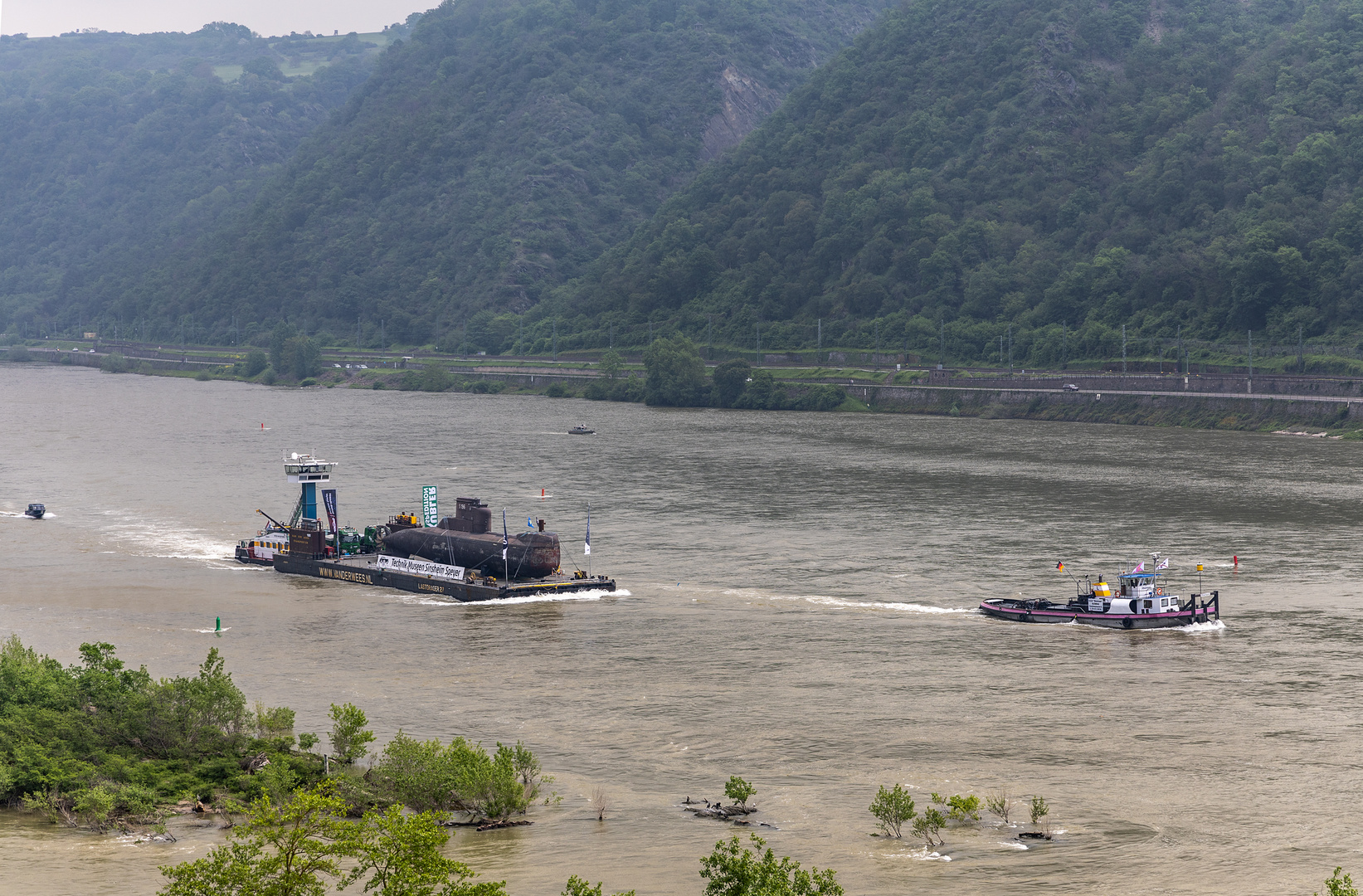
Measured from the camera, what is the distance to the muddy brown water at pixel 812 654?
34.9 meters

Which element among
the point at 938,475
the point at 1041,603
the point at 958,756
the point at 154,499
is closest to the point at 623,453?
the point at 938,475

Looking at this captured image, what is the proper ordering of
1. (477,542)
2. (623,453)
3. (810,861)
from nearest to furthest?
(810,861)
(477,542)
(623,453)

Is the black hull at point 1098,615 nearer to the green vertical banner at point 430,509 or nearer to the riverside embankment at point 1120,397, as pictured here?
the green vertical banner at point 430,509

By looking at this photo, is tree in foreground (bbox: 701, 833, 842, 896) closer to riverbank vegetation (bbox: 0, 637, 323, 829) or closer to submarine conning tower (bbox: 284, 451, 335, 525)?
riverbank vegetation (bbox: 0, 637, 323, 829)

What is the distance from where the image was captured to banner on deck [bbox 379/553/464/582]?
65.6 metres

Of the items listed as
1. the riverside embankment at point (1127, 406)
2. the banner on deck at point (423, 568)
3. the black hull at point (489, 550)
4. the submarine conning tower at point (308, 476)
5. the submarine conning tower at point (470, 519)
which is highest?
the riverside embankment at point (1127, 406)

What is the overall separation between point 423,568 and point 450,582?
236cm

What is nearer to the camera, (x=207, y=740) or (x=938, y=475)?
(x=207, y=740)

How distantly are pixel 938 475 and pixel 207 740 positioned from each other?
76.7 metres

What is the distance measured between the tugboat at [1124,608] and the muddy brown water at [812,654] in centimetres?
85

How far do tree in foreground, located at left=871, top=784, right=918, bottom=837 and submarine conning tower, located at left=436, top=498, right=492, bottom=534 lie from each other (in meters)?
37.1

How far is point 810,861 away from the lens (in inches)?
1325

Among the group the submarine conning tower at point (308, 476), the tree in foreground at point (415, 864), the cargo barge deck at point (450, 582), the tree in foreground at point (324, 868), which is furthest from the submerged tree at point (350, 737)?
the submarine conning tower at point (308, 476)

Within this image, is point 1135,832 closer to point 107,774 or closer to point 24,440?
point 107,774
